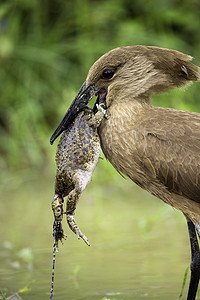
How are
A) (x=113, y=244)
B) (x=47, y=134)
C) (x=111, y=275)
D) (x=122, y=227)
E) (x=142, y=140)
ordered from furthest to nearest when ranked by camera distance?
(x=47, y=134) → (x=122, y=227) → (x=113, y=244) → (x=111, y=275) → (x=142, y=140)

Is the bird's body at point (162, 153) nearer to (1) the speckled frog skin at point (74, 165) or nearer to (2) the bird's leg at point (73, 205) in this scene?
(1) the speckled frog skin at point (74, 165)

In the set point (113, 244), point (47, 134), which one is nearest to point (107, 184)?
point (47, 134)

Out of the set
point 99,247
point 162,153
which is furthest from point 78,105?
point 99,247

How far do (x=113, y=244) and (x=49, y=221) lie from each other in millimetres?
864

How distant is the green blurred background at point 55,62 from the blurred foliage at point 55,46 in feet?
0.03

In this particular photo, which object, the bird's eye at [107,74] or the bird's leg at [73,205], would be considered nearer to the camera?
the bird's leg at [73,205]

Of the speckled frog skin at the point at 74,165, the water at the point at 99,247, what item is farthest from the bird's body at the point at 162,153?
the water at the point at 99,247

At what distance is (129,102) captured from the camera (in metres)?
3.58

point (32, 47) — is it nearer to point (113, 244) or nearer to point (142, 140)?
point (113, 244)

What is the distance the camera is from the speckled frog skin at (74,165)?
3.29 metres

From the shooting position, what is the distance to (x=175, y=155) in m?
3.38

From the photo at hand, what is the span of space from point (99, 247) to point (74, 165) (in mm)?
1432

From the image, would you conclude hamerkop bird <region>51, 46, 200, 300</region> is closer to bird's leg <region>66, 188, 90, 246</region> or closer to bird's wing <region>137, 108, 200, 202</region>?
bird's wing <region>137, 108, 200, 202</region>

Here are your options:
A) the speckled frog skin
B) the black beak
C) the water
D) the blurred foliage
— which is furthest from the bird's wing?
the blurred foliage
